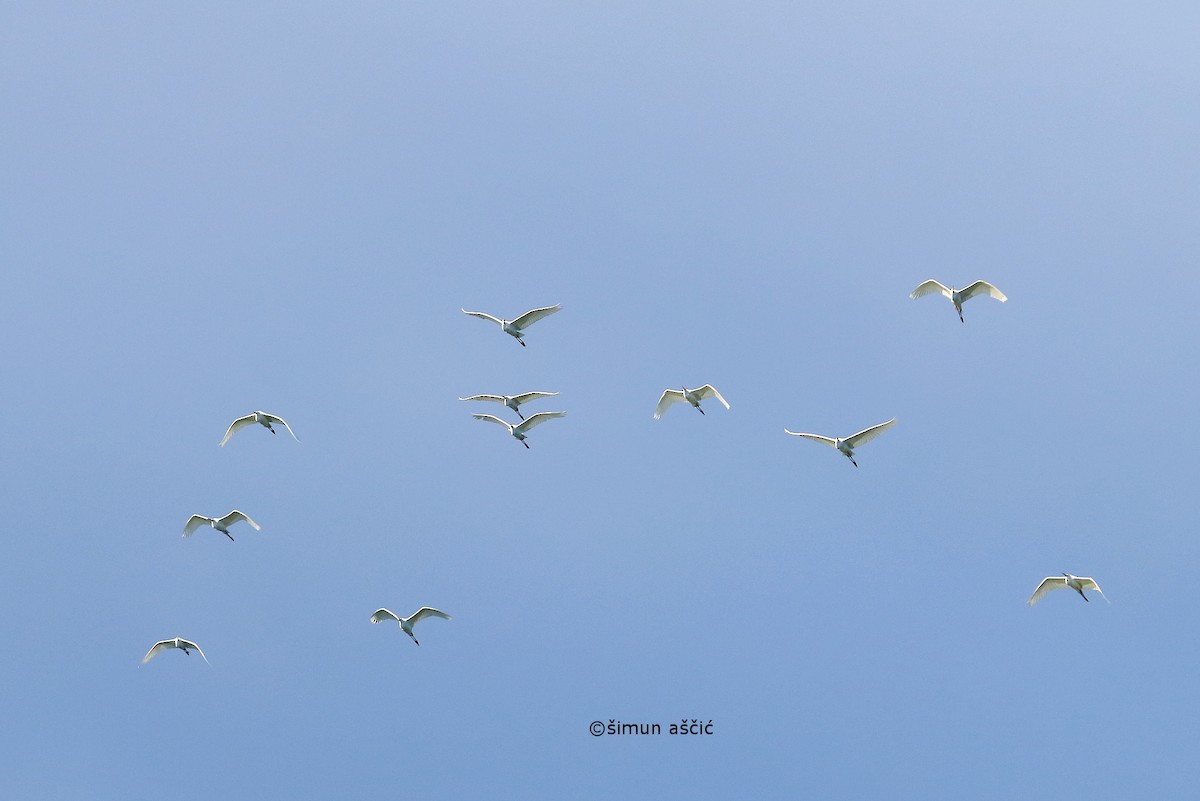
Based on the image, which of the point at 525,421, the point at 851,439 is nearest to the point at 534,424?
the point at 525,421

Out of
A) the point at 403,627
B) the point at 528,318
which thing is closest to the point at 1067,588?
the point at 528,318

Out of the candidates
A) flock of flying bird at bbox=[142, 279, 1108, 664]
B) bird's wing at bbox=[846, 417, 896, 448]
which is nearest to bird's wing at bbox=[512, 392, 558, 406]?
flock of flying bird at bbox=[142, 279, 1108, 664]

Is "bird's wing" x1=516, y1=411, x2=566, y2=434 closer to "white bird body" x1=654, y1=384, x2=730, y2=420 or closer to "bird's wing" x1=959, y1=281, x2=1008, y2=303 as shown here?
"white bird body" x1=654, y1=384, x2=730, y2=420

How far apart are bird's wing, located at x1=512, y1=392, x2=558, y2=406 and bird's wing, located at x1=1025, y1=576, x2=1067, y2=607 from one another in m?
31.1

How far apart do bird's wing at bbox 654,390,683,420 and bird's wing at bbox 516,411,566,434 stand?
584cm

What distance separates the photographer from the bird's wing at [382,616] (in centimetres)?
9275

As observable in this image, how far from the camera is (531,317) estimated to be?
3351 inches

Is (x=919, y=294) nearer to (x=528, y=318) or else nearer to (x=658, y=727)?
(x=528, y=318)

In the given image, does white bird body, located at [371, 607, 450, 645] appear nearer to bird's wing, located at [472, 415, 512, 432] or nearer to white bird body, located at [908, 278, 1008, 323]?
bird's wing, located at [472, 415, 512, 432]

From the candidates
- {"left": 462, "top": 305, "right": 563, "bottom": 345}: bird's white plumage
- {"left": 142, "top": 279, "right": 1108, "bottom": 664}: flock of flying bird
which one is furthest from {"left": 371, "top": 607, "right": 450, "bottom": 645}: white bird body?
{"left": 462, "top": 305, "right": 563, "bottom": 345}: bird's white plumage

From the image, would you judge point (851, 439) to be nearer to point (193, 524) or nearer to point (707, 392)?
point (707, 392)

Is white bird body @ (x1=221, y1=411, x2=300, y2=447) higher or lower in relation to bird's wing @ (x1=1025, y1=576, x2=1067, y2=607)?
higher

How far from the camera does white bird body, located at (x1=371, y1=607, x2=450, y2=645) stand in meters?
92.4

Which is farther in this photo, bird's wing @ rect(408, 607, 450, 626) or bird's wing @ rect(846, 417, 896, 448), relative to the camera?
bird's wing @ rect(408, 607, 450, 626)
